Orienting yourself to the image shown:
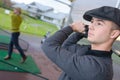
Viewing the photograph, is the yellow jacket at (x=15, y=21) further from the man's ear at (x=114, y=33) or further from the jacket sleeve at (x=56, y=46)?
the man's ear at (x=114, y=33)

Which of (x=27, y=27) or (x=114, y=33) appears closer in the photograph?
(x=114, y=33)

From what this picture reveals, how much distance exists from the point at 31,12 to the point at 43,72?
78.3 feet

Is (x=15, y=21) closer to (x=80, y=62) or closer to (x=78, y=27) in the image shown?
(x=78, y=27)

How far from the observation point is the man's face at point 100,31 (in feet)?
6.01

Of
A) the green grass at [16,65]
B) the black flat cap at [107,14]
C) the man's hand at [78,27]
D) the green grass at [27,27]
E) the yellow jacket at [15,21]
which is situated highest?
the black flat cap at [107,14]

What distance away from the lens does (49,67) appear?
8617mm

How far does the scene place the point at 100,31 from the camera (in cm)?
183

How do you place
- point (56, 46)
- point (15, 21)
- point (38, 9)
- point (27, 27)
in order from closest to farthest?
point (56, 46)
point (15, 21)
point (27, 27)
point (38, 9)

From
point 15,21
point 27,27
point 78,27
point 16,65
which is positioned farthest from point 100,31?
point 27,27

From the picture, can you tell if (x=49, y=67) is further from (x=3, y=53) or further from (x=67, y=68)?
(x=67, y=68)

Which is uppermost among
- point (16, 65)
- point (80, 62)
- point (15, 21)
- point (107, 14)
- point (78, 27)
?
point (107, 14)

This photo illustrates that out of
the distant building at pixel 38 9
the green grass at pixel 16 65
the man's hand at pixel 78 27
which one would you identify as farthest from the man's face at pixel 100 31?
the distant building at pixel 38 9

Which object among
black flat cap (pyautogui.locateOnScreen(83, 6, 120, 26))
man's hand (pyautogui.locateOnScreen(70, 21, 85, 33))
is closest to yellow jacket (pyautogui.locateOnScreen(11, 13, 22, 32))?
man's hand (pyautogui.locateOnScreen(70, 21, 85, 33))

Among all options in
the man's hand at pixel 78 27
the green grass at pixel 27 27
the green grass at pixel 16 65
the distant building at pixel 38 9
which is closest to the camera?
the man's hand at pixel 78 27
